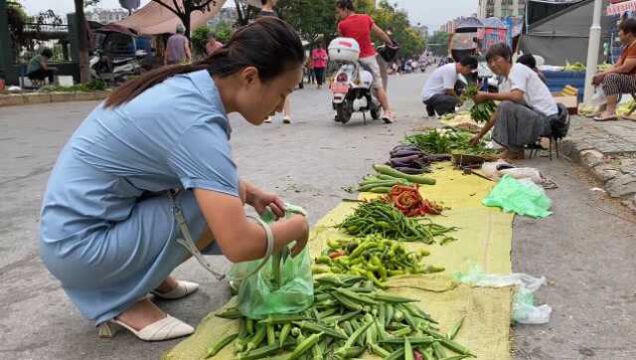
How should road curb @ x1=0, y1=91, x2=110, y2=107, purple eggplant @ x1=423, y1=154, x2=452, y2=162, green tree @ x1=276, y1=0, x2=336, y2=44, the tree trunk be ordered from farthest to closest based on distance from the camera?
green tree @ x1=276, y1=0, x2=336, y2=44 < the tree trunk < road curb @ x1=0, y1=91, x2=110, y2=107 < purple eggplant @ x1=423, y1=154, x2=452, y2=162

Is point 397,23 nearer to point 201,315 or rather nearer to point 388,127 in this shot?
point 388,127

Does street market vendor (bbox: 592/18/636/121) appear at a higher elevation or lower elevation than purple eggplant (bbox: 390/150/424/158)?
higher

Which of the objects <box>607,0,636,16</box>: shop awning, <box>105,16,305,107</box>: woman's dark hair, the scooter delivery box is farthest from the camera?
<box>607,0,636,16</box>: shop awning

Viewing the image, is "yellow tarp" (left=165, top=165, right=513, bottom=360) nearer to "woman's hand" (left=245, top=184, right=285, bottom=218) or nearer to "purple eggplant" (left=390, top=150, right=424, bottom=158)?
"woman's hand" (left=245, top=184, right=285, bottom=218)

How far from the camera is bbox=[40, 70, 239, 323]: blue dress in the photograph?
7.18 feet

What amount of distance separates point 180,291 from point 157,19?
89.5ft

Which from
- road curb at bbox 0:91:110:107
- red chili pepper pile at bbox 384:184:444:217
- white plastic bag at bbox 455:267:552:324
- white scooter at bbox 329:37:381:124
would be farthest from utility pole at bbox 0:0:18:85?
white plastic bag at bbox 455:267:552:324

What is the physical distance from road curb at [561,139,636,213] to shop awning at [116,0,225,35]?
2255cm

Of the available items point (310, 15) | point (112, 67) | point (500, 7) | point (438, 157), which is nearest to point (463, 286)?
point (438, 157)

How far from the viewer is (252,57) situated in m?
2.23

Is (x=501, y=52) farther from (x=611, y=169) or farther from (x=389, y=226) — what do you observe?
(x=389, y=226)

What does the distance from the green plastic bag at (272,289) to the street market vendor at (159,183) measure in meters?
0.20

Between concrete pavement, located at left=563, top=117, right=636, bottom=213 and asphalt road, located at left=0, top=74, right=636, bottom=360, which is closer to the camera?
asphalt road, located at left=0, top=74, right=636, bottom=360

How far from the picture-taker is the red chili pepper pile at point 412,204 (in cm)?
436
